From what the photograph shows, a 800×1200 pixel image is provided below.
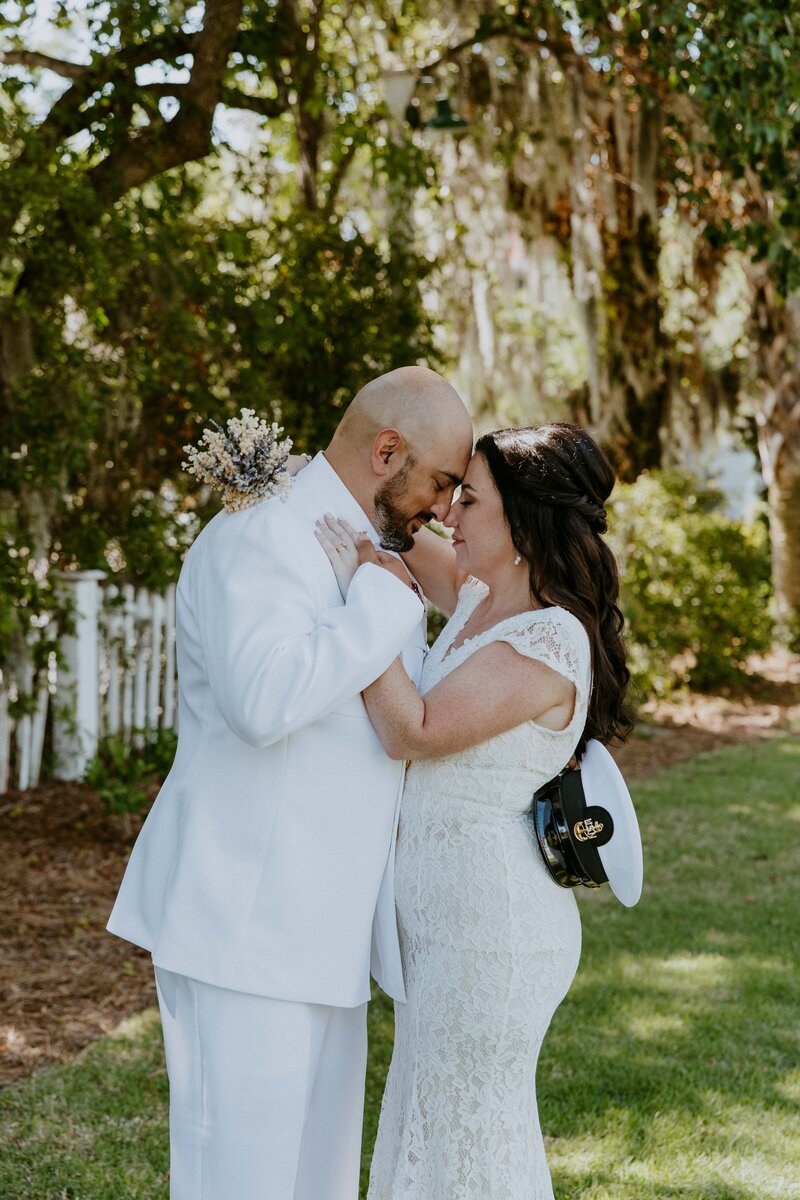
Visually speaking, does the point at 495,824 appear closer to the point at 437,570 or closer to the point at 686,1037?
the point at 437,570

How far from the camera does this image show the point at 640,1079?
153 inches

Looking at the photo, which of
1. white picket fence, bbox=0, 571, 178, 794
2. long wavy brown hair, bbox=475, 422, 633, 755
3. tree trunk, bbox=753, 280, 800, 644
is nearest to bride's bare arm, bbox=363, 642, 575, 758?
long wavy brown hair, bbox=475, 422, 633, 755

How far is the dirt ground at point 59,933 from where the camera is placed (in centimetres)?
419

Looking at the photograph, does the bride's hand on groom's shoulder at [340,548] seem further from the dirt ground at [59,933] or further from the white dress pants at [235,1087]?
the dirt ground at [59,933]

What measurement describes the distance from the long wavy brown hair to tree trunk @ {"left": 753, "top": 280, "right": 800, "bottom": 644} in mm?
10333

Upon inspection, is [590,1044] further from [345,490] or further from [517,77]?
[517,77]

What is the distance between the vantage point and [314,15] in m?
7.23

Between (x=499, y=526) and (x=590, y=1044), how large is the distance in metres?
2.35

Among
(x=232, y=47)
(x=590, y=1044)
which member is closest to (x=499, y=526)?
(x=590, y=1044)

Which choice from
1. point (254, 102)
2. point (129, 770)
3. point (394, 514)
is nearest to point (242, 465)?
point (394, 514)

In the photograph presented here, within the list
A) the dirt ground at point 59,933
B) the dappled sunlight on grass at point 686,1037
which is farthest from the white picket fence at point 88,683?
the dappled sunlight on grass at point 686,1037

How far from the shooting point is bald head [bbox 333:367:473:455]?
2477mm

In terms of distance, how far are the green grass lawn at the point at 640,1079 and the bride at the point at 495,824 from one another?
97cm

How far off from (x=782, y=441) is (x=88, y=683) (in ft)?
27.8
